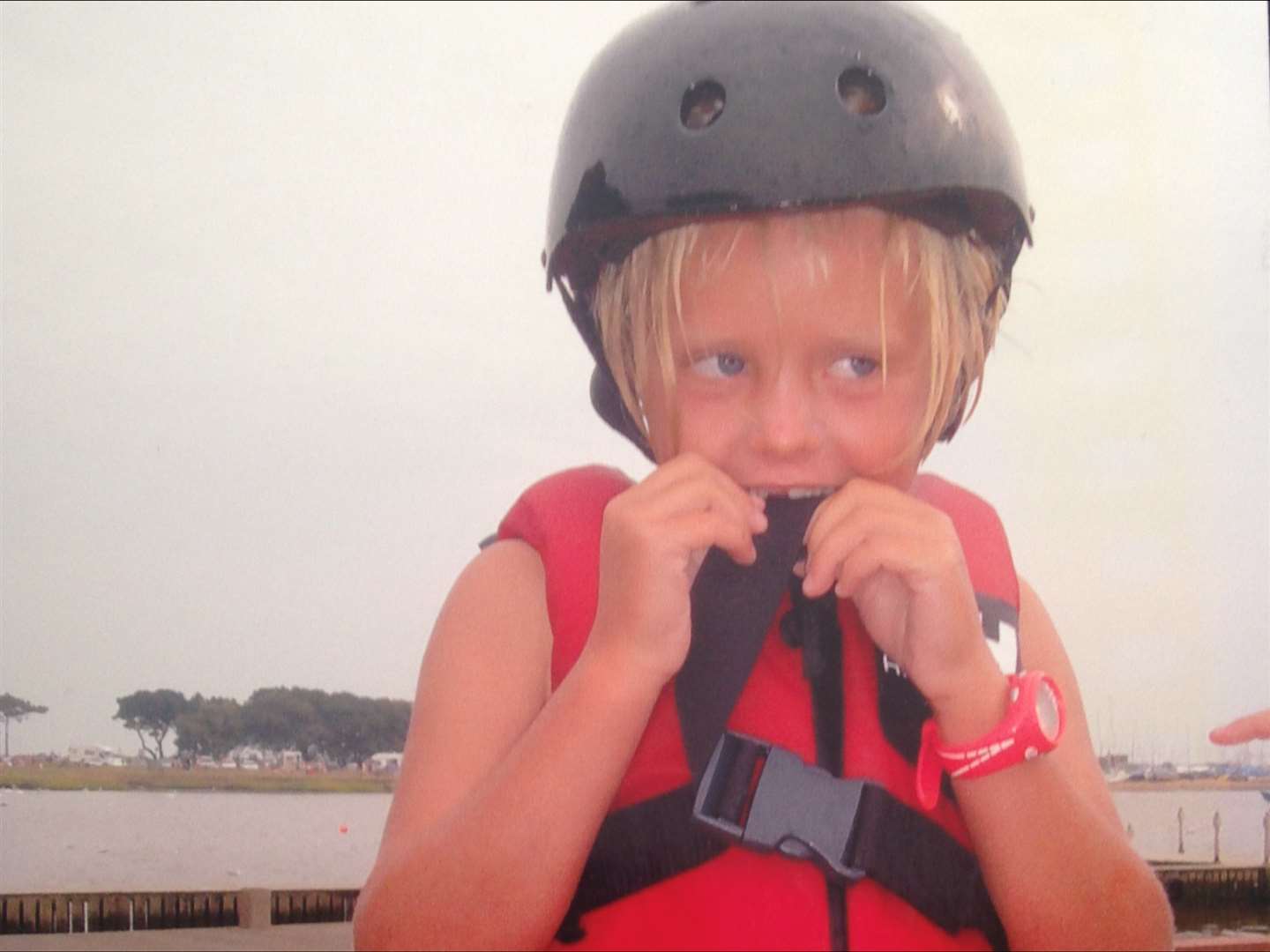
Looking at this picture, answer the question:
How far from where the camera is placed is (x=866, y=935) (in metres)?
1.14

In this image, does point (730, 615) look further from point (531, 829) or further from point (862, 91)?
point (862, 91)

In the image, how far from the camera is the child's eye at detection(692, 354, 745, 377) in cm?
124

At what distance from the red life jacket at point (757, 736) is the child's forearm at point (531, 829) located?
101 mm

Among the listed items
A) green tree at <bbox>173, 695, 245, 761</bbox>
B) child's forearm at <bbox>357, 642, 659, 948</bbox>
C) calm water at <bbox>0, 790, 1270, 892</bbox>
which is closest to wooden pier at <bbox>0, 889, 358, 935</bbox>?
calm water at <bbox>0, 790, 1270, 892</bbox>

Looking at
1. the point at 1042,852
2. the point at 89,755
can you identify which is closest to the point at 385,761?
the point at 89,755

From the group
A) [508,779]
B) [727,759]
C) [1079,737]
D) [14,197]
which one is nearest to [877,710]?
[727,759]

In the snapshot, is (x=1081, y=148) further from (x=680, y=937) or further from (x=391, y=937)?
(x=391, y=937)

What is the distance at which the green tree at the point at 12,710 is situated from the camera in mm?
1405

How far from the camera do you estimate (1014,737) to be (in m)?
1.12

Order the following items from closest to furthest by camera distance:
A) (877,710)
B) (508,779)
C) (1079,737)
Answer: (508,779) → (877,710) → (1079,737)

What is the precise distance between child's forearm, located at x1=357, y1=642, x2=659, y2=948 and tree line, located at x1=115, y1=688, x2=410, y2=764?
1.01 ft

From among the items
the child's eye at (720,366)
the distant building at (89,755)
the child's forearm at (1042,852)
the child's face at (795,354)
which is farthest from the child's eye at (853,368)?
the distant building at (89,755)

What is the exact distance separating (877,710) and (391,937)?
562 mm

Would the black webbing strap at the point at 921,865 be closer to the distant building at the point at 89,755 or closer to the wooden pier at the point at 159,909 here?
the wooden pier at the point at 159,909
